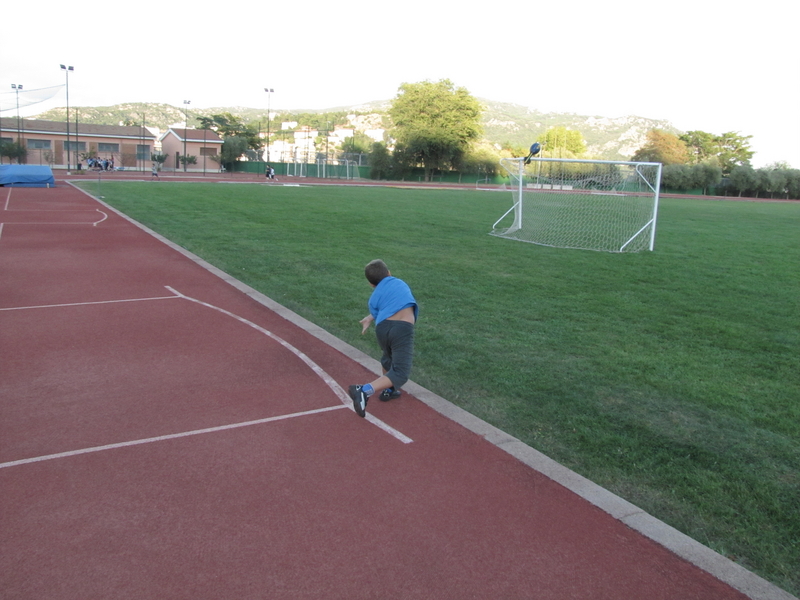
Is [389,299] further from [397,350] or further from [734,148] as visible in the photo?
[734,148]

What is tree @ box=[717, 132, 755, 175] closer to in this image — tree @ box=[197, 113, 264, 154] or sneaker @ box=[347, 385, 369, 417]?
tree @ box=[197, 113, 264, 154]

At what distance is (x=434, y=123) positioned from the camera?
241 feet

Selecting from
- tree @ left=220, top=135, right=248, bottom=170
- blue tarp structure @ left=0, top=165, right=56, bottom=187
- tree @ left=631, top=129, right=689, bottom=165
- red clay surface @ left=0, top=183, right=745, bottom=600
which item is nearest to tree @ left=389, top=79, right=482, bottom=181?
tree @ left=220, top=135, right=248, bottom=170

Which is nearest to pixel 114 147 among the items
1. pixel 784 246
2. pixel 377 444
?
pixel 784 246

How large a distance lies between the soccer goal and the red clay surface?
11.9m

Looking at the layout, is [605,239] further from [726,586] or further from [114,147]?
[114,147]

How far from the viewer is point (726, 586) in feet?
10.8

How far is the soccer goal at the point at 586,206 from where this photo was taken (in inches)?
669

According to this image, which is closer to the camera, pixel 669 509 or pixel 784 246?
pixel 669 509

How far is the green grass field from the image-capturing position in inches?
168

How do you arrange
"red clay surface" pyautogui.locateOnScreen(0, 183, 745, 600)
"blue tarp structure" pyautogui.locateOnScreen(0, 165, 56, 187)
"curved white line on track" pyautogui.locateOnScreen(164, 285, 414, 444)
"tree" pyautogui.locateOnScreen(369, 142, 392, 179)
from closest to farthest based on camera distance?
"red clay surface" pyautogui.locateOnScreen(0, 183, 745, 600)
"curved white line on track" pyautogui.locateOnScreen(164, 285, 414, 444)
"blue tarp structure" pyautogui.locateOnScreen(0, 165, 56, 187)
"tree" pyautogui.locateOnScreen(369, 142, 392, 179)

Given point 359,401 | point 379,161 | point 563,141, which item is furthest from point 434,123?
point 359,401

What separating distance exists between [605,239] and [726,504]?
14339 mm

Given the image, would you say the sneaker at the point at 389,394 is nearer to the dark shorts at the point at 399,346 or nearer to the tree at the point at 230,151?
the dark shorts at the point at 399,346
